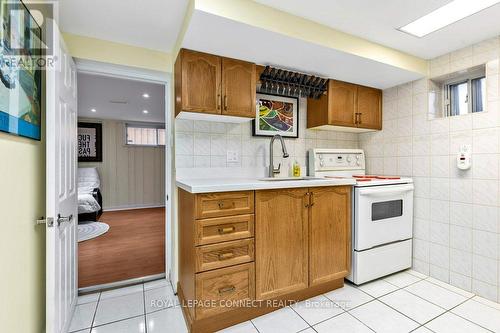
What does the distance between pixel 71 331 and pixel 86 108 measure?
4.41 metres

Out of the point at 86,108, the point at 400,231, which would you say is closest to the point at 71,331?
the point at 400,231

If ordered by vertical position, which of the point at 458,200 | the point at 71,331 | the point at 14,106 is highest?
the point at 14,106

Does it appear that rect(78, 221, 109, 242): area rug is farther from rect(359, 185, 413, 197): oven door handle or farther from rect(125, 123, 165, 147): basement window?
rect(359, 185, 413, 197): oven door handle

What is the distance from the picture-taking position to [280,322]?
1711mm

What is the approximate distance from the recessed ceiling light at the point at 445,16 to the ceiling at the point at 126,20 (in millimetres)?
1693

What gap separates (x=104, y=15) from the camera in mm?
1676

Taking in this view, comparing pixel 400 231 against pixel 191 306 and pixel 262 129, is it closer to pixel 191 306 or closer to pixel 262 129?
pixel 262 129

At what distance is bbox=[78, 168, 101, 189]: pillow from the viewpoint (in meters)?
5.05

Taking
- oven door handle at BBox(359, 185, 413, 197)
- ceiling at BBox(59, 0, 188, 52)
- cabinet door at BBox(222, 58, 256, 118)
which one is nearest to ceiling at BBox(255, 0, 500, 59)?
cabinet door at BBox(222, 58, 256, 118)

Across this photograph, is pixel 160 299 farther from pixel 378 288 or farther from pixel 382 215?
pixel 382 215

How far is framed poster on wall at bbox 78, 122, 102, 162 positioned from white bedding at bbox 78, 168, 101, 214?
1.25 ft

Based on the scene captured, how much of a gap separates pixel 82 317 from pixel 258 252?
1.41 meters

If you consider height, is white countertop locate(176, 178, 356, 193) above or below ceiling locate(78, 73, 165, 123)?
below

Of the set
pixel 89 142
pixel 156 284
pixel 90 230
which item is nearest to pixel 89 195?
pixel 90 230
